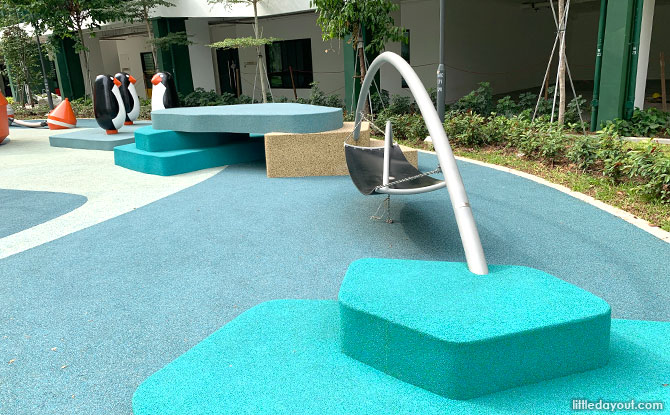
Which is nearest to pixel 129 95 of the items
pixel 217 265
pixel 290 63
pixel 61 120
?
pixel 61 120

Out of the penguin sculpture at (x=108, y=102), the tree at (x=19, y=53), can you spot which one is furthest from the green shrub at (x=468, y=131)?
the tree at (x=19, y=53)

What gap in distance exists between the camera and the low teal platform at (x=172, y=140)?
816 centimetres

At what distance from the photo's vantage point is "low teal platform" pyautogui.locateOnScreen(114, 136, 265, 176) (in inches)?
306

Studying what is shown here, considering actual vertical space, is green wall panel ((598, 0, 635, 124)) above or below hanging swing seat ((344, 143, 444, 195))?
above

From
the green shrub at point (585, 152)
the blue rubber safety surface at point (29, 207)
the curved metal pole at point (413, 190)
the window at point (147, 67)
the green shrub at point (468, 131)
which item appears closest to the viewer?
the curved metal pole at point (413, 190)

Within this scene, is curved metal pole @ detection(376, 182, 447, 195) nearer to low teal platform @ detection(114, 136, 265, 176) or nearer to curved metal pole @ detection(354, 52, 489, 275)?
curved metal pole @ detection(354, 52, 489, 275)

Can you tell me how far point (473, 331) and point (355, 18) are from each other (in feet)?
30.0

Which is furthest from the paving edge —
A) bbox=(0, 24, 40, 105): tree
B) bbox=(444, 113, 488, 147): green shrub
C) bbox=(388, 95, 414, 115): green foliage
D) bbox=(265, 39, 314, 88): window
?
bbox=(0, 24, 40, 105): tree

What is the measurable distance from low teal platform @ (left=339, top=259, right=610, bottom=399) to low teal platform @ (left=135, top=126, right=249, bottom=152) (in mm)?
6341

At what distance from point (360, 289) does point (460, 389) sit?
2.36 feet

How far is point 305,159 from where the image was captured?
732 cm

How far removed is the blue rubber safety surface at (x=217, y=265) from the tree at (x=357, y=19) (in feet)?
16.9

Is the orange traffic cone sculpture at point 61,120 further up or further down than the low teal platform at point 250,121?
further down

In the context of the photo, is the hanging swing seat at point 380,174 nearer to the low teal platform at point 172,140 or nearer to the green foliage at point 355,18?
the low teal platform at point 172,140
